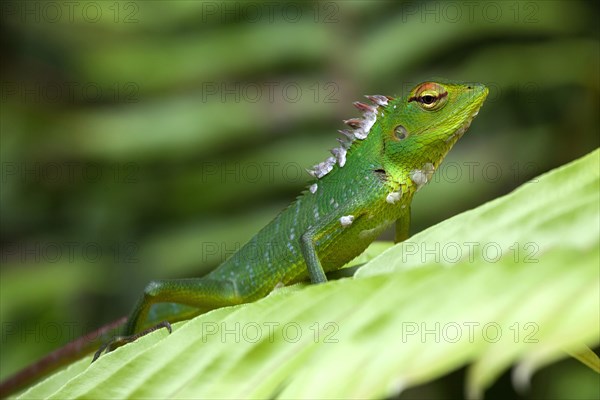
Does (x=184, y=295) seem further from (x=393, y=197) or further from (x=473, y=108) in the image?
(x=473, y=108)

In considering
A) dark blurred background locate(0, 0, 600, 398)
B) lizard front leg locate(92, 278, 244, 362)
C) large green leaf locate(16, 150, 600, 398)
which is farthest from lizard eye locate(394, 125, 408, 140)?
dark blurred background locate(0, 0, 600, 398)

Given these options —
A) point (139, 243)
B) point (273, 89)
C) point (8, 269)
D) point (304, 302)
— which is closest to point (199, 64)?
point (273, 89)

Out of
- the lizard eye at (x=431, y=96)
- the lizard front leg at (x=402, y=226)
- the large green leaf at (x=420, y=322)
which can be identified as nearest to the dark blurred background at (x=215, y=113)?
the lizard front leg at (x=402, y=226)

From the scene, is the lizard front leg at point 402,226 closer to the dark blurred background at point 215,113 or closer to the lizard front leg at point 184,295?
the lizard front leg at point 184,295

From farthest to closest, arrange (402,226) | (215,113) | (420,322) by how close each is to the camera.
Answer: (215,113) < (402,226) < (420,322)

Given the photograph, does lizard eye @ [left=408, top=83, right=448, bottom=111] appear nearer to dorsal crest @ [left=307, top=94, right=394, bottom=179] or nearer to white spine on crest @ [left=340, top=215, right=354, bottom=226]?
dorsal crest @ [left=307, top=94, right=394, bottom=179]

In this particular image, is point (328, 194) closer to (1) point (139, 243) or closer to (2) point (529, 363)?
(2) point (529, 363)

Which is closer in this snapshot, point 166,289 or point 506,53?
point 166,289

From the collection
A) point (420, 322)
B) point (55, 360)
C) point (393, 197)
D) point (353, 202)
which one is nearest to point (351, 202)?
point (353, 202)
